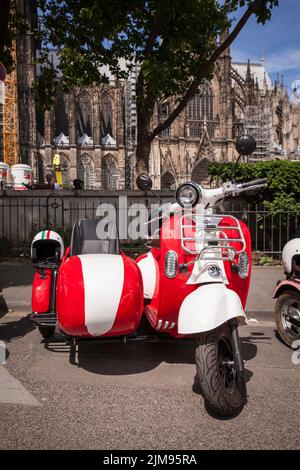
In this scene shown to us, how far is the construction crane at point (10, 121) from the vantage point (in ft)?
138

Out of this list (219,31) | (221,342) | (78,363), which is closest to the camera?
(221,342)

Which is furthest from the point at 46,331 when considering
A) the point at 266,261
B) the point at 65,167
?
the point at 65,167

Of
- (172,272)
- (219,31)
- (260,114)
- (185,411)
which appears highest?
(260,114)

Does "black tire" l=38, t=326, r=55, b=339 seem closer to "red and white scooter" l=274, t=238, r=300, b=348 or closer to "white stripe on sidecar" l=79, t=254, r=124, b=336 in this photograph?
"white stripe on sidecar" l=79, t=254, r=124, b=336

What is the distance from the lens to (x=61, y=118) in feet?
163

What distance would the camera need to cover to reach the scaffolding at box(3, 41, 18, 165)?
4218cm

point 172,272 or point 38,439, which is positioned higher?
point 172,272

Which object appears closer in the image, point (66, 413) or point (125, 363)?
point (66, 413)

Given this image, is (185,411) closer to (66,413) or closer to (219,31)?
(66,413)

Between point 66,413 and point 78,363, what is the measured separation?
87cm

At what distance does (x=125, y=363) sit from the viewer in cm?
347

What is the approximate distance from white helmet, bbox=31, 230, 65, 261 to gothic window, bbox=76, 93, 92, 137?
158ft

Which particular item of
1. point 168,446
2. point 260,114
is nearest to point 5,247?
point 168,446

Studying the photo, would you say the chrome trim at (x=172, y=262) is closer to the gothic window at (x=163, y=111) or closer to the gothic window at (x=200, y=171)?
the gothic window at (x=163, y=111)
